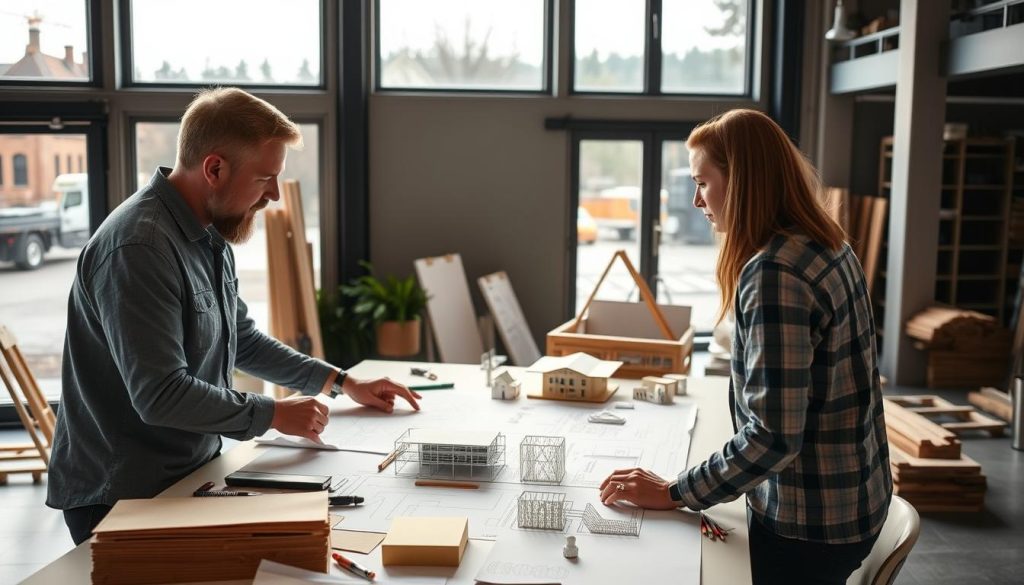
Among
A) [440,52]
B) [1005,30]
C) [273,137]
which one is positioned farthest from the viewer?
[440,52]

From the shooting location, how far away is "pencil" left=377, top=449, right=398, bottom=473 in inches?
98.6

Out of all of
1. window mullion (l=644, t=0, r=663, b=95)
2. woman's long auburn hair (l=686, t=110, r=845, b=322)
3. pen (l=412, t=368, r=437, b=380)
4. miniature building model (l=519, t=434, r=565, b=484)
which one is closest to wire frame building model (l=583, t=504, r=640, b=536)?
miniature building model (l=519, t=434, r=565, b=484)

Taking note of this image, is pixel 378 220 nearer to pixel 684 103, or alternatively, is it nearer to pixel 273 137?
pixel 684 103

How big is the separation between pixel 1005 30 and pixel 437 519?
612cm

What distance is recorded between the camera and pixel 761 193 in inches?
78.9

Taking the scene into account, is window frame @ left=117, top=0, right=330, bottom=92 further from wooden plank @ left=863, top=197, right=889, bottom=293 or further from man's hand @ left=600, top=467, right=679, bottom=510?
man's hand @ left=600, top=467, right=679, bottom=510

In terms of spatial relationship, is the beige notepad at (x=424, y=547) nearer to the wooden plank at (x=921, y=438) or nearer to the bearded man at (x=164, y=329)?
the bearded man at (x=164, y=329)

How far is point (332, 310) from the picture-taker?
761cm

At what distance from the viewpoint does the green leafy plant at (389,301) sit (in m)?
7.37

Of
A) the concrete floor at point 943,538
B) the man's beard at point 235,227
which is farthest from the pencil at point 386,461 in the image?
the concrete floor at point 943,538

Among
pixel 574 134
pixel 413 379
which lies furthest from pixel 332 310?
pixel 413 379

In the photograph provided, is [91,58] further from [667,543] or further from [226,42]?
[667,543]

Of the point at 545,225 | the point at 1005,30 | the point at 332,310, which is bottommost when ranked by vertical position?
the point at 332,310

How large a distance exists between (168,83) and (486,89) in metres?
2.54
